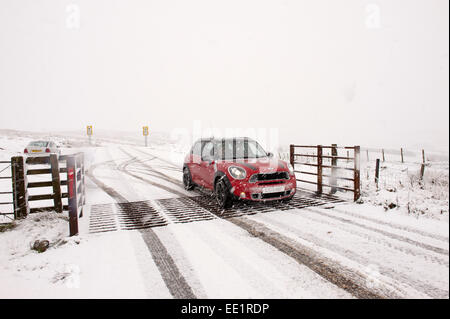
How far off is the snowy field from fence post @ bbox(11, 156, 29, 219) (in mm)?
324

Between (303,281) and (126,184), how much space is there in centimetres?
773

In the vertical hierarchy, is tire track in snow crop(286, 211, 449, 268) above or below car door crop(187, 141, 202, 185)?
below

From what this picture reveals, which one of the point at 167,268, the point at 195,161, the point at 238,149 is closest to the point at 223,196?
the point at 238,149

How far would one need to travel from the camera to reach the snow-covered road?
8.72 ft

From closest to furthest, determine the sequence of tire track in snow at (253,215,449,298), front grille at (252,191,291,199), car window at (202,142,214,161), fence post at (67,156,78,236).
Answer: tire track in snow at (253,215,449,298), fence post at (67,156,78,236), front grille at (252,191,291,199), car window at (202,142,214,161)

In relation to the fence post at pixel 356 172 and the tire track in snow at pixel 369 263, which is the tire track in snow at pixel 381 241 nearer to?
the tire track in snow at pixel 369 263

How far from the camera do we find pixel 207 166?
6594 mm

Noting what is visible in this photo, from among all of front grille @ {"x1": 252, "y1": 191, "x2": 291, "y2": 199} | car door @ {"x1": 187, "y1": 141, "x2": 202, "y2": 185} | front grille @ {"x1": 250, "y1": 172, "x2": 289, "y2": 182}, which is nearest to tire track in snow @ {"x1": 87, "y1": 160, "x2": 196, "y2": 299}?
front grille @ {"x1": 252, "y1": 191, "x2": 291, "y2": 199}

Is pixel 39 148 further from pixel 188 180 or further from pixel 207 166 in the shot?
pixel 207 166

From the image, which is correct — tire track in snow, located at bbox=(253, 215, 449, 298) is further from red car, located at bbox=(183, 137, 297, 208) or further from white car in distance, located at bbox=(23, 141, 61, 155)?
white car in distance, located at bbox=(23, 141, 61, 155)

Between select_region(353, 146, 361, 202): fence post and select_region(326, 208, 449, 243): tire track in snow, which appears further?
select_region(353, 146, 361, 202): fence post

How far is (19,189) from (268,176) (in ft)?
16.1

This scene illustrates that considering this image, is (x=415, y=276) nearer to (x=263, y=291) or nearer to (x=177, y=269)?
(x=263, y=291)
